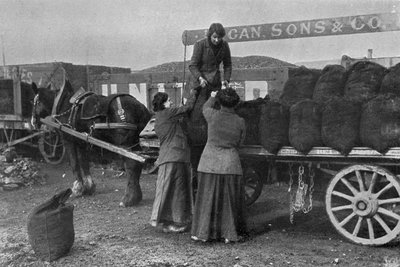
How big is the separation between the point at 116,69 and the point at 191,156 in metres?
9.29

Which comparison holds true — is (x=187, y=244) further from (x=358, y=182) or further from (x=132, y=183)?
(x=132, y=183)

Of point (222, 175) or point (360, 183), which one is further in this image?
point (222, 175)

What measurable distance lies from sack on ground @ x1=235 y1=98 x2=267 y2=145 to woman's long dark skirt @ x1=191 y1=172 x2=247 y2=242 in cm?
61

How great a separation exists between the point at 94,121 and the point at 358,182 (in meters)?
4.79

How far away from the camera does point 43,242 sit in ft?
17.1

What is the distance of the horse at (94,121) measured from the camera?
8.12m

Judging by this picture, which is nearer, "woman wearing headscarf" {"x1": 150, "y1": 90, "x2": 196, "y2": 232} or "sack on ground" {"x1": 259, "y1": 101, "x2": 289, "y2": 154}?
"sack on ground" {"x1": 259, "y1": 101, "x2": 289, "y2": 154}

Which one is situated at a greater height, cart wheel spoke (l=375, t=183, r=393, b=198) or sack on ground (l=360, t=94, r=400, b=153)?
sack on ground (l=360, t=94, r=400, b=153)

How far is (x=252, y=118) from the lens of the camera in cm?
613

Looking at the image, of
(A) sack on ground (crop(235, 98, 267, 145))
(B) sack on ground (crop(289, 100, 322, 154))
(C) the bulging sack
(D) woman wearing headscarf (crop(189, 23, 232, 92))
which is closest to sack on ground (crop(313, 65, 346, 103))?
(B) sack on ground (crop(289, 100, 322, 154))

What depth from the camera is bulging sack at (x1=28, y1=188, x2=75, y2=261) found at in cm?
517

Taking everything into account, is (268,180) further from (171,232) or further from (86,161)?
(86,161)

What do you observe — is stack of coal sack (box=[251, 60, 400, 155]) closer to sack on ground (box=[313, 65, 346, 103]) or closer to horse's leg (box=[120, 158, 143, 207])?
sack on ground (box=[313, 65, 346, 103])

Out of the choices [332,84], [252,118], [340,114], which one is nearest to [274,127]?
[252,118]
